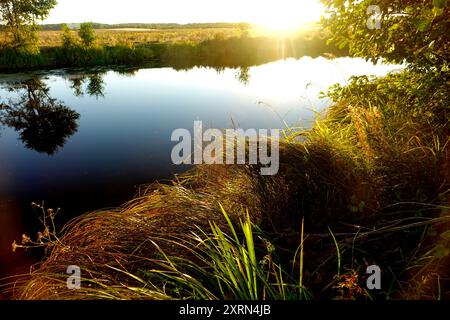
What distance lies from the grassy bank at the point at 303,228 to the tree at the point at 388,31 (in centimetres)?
33

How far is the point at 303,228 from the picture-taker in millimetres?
3123

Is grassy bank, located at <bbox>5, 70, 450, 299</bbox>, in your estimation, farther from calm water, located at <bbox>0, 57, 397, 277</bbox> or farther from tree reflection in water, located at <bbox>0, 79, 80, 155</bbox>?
tree reflection in water, located at <bbox>0, 79, 80, 155</bbox>

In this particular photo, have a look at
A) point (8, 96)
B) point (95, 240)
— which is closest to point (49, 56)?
point (8, 96)

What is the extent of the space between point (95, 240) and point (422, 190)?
129 inches

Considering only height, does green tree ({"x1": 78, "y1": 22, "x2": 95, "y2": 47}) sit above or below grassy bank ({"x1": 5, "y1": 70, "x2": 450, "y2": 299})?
above

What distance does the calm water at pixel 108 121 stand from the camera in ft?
21.7

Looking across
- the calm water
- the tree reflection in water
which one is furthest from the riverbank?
the tree reflection in water

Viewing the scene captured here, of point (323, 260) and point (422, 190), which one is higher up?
point (422, 190)

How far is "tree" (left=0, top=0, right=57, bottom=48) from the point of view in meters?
22.4

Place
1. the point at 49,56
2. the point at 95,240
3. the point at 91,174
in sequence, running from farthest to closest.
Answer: the point at 49,56
the point at 91,174
the point at 95,240

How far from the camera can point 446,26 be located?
3.20 meters

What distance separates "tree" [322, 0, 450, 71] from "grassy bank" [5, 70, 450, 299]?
326mm

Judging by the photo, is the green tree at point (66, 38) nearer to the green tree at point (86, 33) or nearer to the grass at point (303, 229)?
the green tree at point (86, 33)
